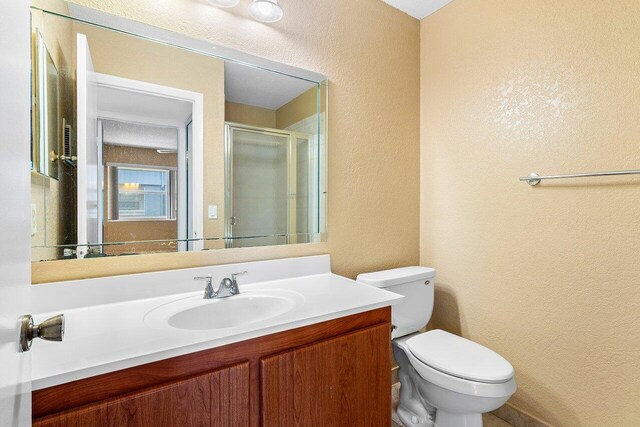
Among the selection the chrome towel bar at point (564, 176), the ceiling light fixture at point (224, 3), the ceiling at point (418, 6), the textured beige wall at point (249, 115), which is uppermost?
the ceiling at point (418, 6)

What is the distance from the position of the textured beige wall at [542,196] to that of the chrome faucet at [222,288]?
4.17ft

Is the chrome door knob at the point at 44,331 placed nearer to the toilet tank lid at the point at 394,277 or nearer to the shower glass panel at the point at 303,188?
the shower glass panel at the point at 303,188

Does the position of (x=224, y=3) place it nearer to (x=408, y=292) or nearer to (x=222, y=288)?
(x=222, y=288)

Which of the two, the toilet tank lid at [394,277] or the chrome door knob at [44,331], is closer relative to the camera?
the chrome door knob at [44,331]

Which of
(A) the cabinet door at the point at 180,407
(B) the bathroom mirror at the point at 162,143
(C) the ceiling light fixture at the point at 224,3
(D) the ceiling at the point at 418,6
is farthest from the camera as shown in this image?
(D) the ceiling at the point at 418,6

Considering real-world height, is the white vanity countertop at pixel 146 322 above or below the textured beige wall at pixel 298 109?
below

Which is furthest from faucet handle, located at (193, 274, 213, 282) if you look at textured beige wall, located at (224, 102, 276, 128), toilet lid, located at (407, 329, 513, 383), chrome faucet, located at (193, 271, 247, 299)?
toilet lid, located at (407, 329, 513, 383)

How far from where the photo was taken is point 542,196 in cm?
150

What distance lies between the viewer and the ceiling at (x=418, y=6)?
185cm

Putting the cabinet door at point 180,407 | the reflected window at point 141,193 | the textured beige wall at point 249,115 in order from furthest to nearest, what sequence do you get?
the textured beige wall at point 249,115 → the reflected window at point 141,193 → the cabinet door at point 180,407

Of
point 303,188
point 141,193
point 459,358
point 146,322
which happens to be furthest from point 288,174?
point 459,358

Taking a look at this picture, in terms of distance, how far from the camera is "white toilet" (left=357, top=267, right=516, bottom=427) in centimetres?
128

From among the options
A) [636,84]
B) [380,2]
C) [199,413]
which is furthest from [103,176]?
[636,84]

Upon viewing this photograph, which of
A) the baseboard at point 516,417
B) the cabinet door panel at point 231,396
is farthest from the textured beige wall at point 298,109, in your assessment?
the baseboard at point 516,417
